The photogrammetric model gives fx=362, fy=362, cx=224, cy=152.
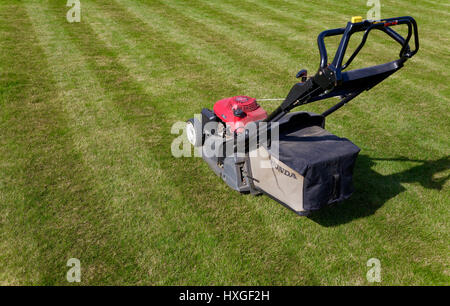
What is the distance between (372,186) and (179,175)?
3.37 meters

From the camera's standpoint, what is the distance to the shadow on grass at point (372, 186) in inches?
221

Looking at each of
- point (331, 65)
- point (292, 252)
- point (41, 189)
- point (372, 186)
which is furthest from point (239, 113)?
point (41, 189)

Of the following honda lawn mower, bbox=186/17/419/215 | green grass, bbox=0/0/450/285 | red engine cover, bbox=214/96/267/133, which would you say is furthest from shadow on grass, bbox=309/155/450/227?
red engine cover, bbox=214/96/267/133

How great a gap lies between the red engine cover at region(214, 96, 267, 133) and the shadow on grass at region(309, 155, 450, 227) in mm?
1892

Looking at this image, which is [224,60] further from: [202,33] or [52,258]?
[52,258]

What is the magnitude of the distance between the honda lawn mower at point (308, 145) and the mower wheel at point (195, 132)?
92cm

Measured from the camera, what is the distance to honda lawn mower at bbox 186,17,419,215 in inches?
163

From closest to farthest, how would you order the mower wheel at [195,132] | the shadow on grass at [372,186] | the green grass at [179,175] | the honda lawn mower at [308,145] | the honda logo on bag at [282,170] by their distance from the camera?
→ the honda lawn mower at [308,145], the honda logo on bag at [282,170], the green grass at [179,175], the shadow on grass at [372,186], the mower wheel at [195,132]

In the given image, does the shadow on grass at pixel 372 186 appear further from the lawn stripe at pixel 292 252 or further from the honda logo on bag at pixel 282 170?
Answer: the honda logo on bag at pixel 282 170

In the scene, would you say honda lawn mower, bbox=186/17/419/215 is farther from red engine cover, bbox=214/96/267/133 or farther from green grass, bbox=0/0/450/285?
green grass, bbox=0/0/450/285

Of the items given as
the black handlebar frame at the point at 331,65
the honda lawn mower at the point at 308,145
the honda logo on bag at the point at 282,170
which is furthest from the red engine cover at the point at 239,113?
the black handlebar frame at the point at 331,65

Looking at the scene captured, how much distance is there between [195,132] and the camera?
6.92 metres

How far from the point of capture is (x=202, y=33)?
45.0ft
